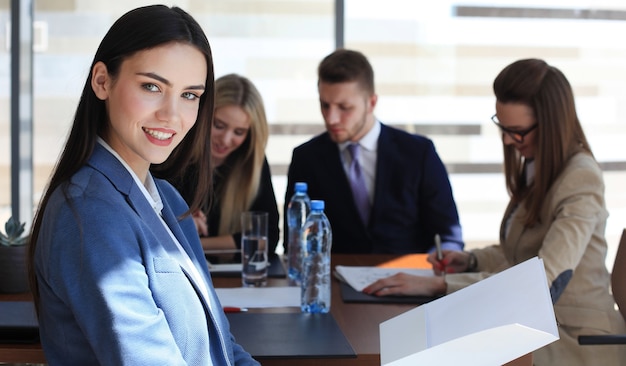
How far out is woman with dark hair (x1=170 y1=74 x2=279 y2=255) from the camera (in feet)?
10.8

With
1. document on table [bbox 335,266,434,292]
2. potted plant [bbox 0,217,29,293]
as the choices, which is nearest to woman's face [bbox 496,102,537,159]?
document on table [bbox 335,266,434,292]

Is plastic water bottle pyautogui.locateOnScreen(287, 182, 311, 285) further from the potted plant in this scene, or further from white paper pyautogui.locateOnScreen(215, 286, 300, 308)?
the potted plant

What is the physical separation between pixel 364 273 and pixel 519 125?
67 centimetres

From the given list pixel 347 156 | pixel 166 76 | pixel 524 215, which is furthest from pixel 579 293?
pixel 166 76

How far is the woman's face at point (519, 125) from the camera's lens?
8.58 ft

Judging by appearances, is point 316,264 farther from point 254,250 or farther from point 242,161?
point 242,161

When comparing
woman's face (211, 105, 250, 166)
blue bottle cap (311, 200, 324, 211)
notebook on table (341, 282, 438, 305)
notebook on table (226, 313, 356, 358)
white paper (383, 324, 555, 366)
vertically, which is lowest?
notebook on table (341, 282, 438, 305)

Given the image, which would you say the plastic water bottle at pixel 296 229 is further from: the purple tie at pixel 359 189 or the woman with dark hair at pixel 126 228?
the woman with dark hair at pixel 126 228

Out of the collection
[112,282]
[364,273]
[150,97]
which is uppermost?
[150,97]

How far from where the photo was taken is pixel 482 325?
156cm

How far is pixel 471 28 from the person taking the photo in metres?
5.06

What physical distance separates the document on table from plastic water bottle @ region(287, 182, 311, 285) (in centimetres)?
13

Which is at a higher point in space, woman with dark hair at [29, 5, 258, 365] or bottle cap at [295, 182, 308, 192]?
woman with dark hair at [29, 5, 258, 365]

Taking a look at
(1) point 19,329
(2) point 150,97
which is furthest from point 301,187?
(2) point 150,97
